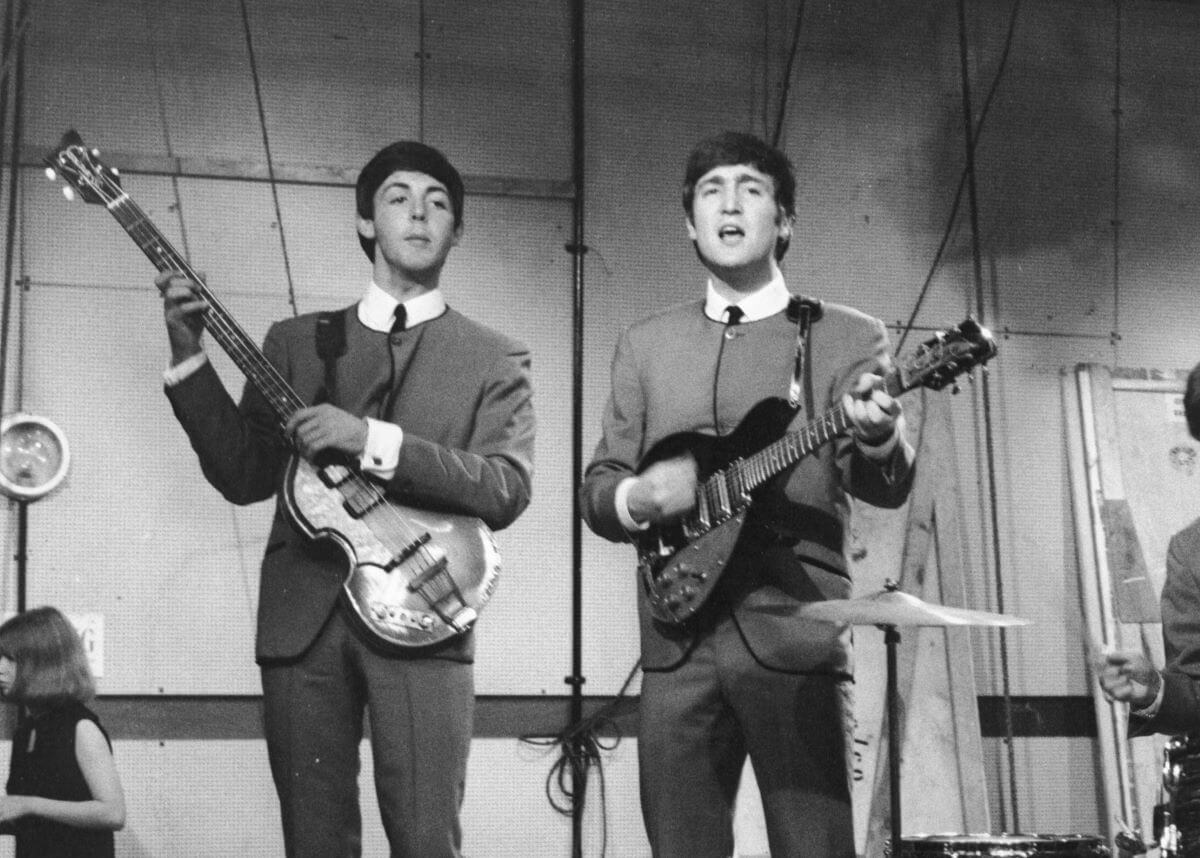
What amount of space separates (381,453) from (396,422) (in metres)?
0.19

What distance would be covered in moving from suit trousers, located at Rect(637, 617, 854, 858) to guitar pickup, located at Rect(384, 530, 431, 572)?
0.60 meters

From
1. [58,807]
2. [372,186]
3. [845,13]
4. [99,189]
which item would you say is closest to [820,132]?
[845,13]

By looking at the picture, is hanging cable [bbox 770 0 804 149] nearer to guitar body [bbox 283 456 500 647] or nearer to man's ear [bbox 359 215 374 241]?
man's ear [bbox 359 215 374 241]

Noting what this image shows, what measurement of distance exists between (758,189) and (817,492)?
28.0 inches

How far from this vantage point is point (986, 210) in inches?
234

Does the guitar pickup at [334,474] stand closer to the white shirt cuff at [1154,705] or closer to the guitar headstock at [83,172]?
the guitar headstock at [83,172]

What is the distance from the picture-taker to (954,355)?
2680mm

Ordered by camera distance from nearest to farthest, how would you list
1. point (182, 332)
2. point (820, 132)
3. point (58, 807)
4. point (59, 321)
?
point (182, 332)
point (58, 807)
point (59, 321)
point (820, 132)

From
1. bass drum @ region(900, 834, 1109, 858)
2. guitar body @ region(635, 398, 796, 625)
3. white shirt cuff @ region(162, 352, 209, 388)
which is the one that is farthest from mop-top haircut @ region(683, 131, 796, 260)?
bass drum @ region(900, 834, 1109, 858)

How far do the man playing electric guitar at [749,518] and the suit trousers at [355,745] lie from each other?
408mm

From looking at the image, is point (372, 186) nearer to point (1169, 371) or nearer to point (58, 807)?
point (58, 807)

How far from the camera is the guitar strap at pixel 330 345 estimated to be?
323cm

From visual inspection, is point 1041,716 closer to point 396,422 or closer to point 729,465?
point 729,465

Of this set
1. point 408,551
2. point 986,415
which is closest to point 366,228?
point 408,551
